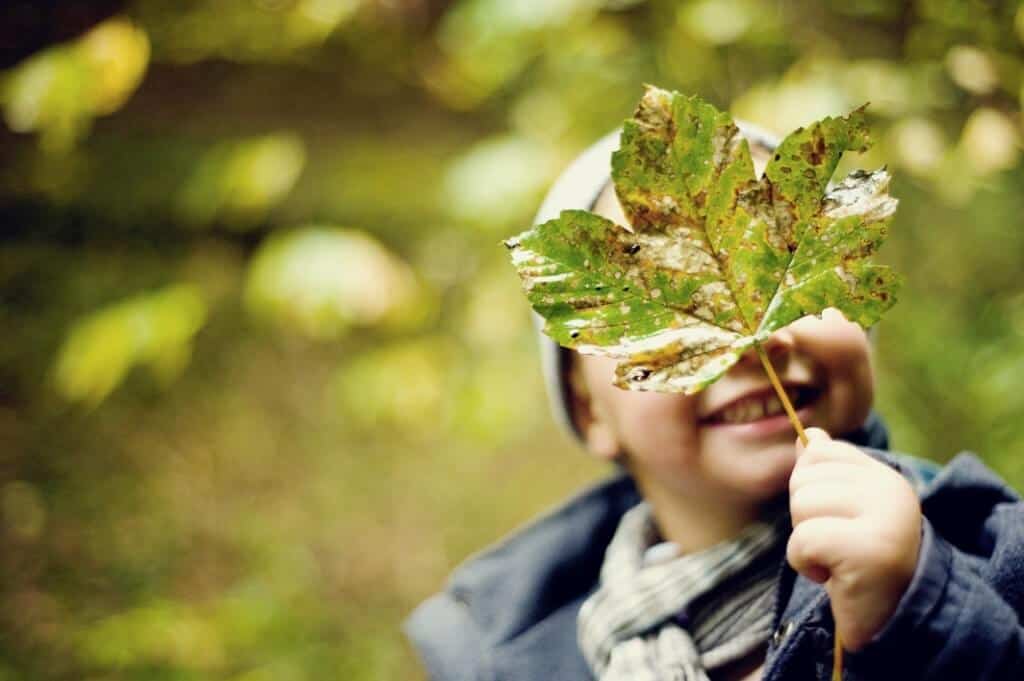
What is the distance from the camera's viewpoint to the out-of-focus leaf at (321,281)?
116 cm

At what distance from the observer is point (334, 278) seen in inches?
45.9

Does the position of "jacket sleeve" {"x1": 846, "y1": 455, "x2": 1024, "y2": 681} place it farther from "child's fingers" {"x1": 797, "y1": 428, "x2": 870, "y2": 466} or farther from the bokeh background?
the bokeh background

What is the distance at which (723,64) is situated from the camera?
1.28 metres

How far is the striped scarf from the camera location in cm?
65

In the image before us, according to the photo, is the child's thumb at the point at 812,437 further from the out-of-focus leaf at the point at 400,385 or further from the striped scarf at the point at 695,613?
the out-of-focus leaf at the point at 400,385

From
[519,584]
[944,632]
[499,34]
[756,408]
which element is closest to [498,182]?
[499,34]

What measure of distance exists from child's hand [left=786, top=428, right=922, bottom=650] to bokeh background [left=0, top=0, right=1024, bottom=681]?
1.77ft

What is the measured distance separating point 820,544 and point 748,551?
0.69ft

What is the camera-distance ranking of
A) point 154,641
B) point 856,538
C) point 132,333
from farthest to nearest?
point 154,641
point 132,333
point 856,538

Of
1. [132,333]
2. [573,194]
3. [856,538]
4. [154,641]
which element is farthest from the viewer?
[154,641]

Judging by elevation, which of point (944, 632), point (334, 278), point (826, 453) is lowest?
point (944, 632)

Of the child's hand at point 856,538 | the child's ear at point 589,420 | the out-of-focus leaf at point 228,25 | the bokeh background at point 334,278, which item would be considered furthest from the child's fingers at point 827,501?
the out-of-focus leaf at point 228,25

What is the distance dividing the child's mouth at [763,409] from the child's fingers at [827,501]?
0.50 feet

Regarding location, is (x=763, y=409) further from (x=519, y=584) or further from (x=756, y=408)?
(x=519, y=584)
